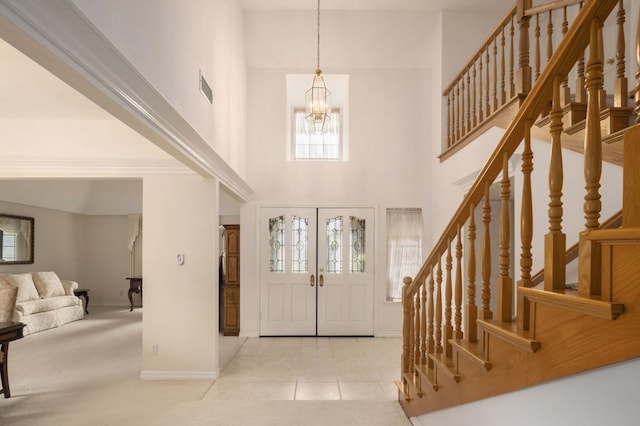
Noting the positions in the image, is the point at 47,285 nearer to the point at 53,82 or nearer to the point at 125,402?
the point at 125,402

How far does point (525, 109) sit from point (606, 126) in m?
0.89

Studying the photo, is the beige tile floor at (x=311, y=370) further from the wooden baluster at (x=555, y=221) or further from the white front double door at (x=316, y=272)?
the wooden baluster at (x=555, y=221)

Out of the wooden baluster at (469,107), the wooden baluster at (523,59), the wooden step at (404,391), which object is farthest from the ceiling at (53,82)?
the wooden step at (404,391)

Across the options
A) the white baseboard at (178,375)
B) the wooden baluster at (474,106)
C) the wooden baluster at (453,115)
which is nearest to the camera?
the white baseboard at (178,375)

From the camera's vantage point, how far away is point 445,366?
2.55m

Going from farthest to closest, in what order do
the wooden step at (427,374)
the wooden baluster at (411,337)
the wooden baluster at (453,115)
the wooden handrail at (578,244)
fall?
the wooden baluster at (453,115)
the wooden baluster at (411,337)
the wooden step at (427,374)
the wooden handrail at (578,244)

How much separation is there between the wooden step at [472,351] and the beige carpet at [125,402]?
4.90 feet

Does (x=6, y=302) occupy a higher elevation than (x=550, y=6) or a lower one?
lower

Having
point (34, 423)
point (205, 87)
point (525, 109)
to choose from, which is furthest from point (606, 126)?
point (34, 423)

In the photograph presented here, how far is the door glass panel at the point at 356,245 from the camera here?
22.5 feet

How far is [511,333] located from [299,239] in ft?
17.2

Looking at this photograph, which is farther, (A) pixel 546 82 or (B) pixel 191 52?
(B) pixel 191 52

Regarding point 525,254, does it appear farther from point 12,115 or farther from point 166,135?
point 12,115

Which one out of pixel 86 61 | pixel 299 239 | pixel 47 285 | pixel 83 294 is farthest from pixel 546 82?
pixel 83 294
